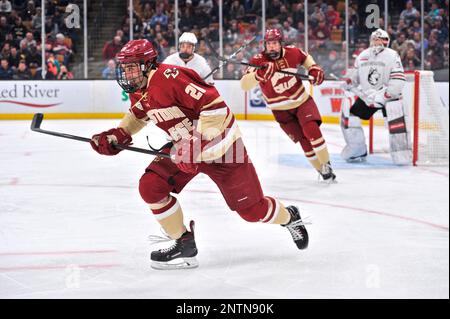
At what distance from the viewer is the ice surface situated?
9.86ft

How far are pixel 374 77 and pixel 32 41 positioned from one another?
4.05 m

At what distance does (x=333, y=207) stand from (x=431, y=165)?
1.86 metres

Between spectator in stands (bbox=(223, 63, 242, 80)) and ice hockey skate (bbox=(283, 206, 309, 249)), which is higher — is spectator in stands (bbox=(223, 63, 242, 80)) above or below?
above

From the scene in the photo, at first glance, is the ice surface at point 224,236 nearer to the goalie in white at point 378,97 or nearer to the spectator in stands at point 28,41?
the goalie in white at point 378,97

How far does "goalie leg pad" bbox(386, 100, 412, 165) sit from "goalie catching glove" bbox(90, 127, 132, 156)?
3.38 metres

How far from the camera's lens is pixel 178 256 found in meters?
3.25

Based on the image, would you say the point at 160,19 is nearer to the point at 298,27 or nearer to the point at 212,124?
the point at 298,27

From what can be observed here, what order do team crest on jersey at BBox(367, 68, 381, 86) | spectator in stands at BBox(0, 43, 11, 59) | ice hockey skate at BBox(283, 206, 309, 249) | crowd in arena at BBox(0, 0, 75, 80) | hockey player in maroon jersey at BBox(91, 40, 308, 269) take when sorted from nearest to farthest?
hockey player in maroon jersey at BBox(91, 40, 308, 269)
ice hockey skate at BBox(283, 206, 309, 249)
team crest on jersey at BBox(367, 68, 381, 86)
crowd in arena at BBox(0, 0, 75, 80)
spectator in stands at BBox(0, 43, 11, 59)

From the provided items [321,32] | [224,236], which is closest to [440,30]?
[321,32]

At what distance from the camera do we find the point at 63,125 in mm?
9055

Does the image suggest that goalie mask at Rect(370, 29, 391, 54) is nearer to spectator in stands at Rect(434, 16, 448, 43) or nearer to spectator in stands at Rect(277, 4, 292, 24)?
spectator in stands at Rect(434, 16, 448, 43)

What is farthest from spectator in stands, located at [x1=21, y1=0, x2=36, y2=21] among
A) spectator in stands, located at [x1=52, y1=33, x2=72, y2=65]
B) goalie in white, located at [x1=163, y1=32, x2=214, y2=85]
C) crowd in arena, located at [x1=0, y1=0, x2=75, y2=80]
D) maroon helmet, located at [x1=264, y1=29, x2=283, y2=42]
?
maroon helmet, located at [x1=264, y1=29, x2=283, y2=42]

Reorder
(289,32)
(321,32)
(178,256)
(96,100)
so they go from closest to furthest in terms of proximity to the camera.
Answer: (178,256), (321,32), (289,32), (96,100)

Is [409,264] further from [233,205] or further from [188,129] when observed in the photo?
[188,129]
